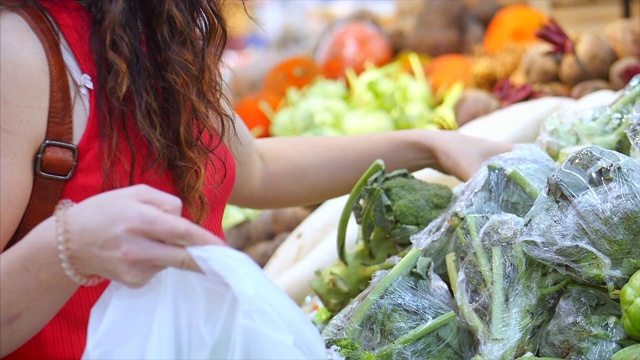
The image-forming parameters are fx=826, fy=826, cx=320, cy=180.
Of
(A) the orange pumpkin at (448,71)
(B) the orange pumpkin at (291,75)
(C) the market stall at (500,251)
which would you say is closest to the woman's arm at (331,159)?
(C) the market stall at (500,251)

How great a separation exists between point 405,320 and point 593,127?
617 mm

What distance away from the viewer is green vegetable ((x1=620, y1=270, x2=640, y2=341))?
3.55ft

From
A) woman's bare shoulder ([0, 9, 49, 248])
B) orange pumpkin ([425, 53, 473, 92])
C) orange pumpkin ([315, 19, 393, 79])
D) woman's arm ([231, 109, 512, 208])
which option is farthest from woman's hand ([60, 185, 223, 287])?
orange pumpkin ([315, 19, 393, 79])

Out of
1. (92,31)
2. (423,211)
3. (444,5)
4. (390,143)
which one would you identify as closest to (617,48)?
(444,5)

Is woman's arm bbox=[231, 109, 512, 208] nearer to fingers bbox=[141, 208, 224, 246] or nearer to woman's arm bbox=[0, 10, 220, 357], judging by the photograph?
woman's arm bbox=[0, 10, 220, 357]

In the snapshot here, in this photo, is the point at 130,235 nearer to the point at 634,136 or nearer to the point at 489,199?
the point at 489,199

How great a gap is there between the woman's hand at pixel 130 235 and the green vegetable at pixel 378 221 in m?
0.66

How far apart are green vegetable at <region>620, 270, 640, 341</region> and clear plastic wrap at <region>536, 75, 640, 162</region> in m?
0.46

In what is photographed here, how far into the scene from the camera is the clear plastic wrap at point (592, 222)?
45.7 inches

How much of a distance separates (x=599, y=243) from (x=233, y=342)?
21.7 inches

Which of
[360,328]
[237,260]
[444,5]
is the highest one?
[237,260]

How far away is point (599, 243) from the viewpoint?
117cm

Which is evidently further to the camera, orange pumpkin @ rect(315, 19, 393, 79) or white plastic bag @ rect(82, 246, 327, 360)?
orange pumpkin @ rect(315, 19, 393, 79)

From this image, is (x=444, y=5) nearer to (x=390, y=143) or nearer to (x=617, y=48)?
(x=617, y=48)
